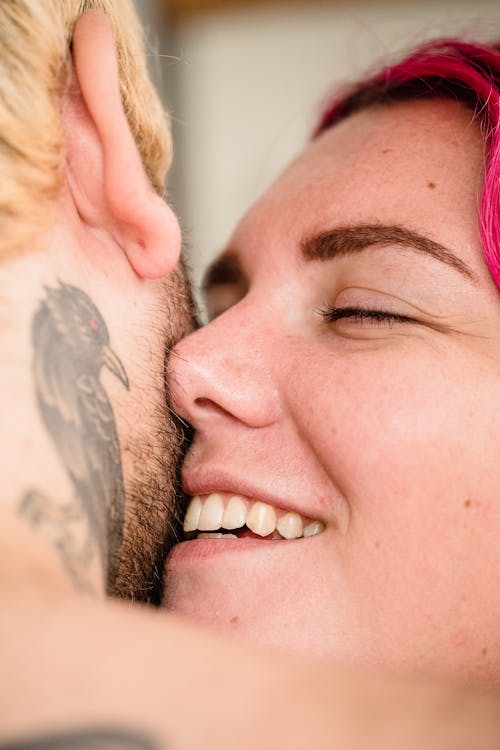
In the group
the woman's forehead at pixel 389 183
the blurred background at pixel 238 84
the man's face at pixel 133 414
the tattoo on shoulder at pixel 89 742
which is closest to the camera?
the tattoo on shoulder at pixel 89 742

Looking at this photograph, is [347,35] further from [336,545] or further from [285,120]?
[336,545]

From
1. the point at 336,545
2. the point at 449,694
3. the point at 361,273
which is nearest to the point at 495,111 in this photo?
the point at 361,273

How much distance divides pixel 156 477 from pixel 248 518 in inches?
5.5

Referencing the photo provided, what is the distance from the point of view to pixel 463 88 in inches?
50.9

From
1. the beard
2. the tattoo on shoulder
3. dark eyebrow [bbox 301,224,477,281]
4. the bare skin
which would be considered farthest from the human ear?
the tattoo on shoulder

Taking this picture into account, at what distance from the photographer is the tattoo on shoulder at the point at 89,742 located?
1.73 feet

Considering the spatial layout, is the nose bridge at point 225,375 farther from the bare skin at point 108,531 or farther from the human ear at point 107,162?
the human ear at point 107,162

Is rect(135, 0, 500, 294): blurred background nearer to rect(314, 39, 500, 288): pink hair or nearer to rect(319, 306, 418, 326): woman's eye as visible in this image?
rect(314, 39, 500, 288): pink hair

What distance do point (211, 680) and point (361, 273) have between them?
65 cm

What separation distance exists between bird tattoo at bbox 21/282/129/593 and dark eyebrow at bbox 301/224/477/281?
36 centimetres

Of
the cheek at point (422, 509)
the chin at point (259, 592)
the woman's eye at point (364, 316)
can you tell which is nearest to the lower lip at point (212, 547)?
the chin at point (259, 592)

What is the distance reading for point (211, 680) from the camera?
0.57 meters

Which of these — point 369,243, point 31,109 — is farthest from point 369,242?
A: point 31,109

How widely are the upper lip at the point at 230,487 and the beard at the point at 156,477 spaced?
23mm
